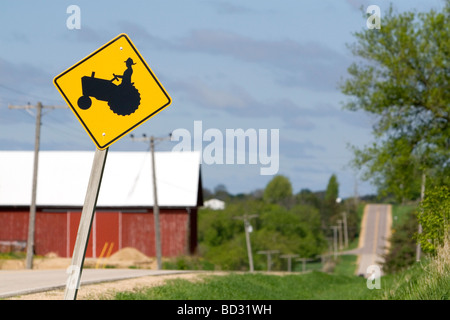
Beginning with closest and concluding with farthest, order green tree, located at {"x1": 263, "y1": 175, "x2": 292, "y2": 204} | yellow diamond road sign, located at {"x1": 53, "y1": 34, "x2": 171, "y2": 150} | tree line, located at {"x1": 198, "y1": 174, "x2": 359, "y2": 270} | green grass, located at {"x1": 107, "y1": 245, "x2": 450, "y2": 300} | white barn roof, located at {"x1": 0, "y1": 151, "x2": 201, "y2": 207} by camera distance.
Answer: yellow diamond road sign, located at {"x1": 53, "y1": 34, "x2": 171, "y2": 150} < green grass, located at {"x1": 107, "y1": 245, "x2": 450, "y2": 300} < white barn roof, located at {"x1": 0, "y1": 151, "x2": 201, "y2": 207} < tree line, located at {"x1": 198, "y1": 174, "x2": 359, "y2": 270} < green tree, located at {"x1": 263, "y1": 175, "x2": 292, "y2": 204}

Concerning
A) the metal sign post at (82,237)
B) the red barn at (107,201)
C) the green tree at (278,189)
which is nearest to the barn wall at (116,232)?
the red barn at (107,201)

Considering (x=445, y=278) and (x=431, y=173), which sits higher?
(x=431, y=173)

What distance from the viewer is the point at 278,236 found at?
94.1m

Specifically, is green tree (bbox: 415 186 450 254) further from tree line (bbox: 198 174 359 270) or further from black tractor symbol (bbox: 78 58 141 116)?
tree line (bbox: 198 174 359 270)

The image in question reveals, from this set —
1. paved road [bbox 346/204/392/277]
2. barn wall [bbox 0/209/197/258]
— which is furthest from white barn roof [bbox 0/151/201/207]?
paved road [bbox 346/204/392/277]

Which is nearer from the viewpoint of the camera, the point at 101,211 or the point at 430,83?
the point at 430,83

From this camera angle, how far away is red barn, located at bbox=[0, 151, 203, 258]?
157 ft

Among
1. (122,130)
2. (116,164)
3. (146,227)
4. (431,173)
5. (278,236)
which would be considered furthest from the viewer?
(278,236)

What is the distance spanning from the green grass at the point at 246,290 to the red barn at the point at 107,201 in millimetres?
17142

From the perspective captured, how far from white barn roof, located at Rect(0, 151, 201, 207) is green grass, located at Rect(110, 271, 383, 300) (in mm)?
18129

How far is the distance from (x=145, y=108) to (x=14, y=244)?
1794 inches
